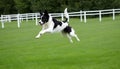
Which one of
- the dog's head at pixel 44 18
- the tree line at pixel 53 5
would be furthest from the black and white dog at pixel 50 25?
the tree line at pixel 53 5

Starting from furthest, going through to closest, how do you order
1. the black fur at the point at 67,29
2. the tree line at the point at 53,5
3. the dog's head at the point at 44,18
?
1. the tree line at the point at 53,5
2. the black fur at the point at 67,29
3. the dog's head at the point at 44,18

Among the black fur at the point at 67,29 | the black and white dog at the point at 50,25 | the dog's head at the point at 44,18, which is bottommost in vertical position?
the black fur at the point at 67,29

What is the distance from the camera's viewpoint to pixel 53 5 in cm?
5625

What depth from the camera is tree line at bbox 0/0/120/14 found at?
164 feet

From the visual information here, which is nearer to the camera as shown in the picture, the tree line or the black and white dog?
the black and white dog

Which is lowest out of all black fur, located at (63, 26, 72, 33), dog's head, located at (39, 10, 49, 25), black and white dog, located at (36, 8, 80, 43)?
black fur, located at (63, 26, 72, 33)

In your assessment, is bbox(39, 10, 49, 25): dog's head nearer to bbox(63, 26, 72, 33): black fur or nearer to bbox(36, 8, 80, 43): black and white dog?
bbox(36, 8, 80, 43): black and white dog

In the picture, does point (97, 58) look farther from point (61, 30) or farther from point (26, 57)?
point (61, 30)

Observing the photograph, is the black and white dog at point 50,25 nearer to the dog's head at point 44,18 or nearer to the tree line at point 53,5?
the dog's head at point 44,18

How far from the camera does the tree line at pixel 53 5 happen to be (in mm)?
50031

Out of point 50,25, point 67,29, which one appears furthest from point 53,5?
point 50,25

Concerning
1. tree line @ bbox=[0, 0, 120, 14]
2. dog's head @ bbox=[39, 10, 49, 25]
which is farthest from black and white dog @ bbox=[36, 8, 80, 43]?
tree line @ bbox=[0, 0, 120, 14]

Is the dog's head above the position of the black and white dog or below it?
above

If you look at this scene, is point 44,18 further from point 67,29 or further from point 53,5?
point 53,5
